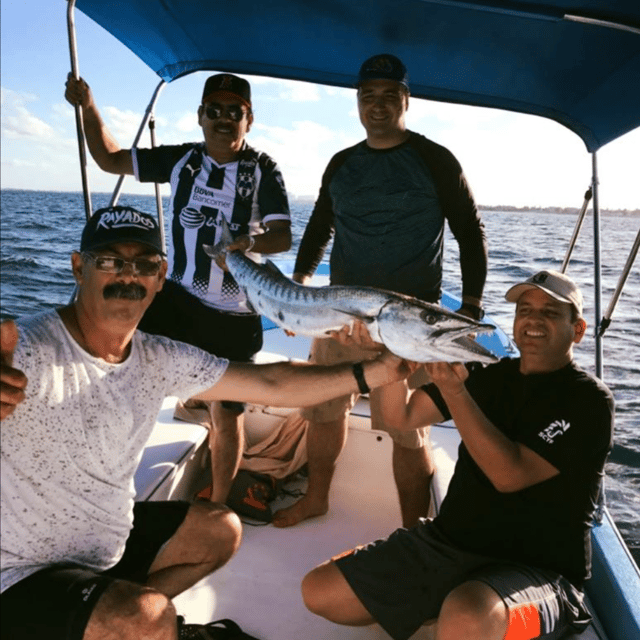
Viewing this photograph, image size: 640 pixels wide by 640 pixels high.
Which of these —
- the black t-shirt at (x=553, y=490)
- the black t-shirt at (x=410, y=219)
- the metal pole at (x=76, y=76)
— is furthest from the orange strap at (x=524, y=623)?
the metal pole at (x=76, y=76)

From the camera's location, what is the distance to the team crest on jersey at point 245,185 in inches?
120

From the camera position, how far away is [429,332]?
1.96 meters

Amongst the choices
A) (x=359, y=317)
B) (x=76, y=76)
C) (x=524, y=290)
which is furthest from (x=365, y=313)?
(x=76, y=76)

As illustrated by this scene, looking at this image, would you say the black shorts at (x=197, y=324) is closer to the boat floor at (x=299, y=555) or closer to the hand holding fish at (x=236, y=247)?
the hand holding fish at (x=236, y=247)

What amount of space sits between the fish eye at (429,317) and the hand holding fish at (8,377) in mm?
1213

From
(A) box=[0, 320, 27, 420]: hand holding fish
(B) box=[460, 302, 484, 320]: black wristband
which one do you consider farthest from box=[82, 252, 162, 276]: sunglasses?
(B) box=[460, 302, 484, 320]: black wristband

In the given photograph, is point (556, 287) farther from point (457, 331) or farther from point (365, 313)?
point (365, 313)

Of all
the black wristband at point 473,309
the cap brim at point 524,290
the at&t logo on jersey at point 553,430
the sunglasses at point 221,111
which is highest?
the sunglasses at point 221,111

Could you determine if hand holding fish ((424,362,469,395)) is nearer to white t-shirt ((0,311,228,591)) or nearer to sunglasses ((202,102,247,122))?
white t-shirt ((0,311,228,591))

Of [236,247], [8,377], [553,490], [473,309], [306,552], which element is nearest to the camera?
[8,377]

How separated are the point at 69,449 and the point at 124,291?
0.50 meters

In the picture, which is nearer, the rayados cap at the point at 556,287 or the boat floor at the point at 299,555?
the rayados cap at the point at 556,287

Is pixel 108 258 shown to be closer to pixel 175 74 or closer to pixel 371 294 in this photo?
pixel 371 294

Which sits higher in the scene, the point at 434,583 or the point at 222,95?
the point at 222,95
